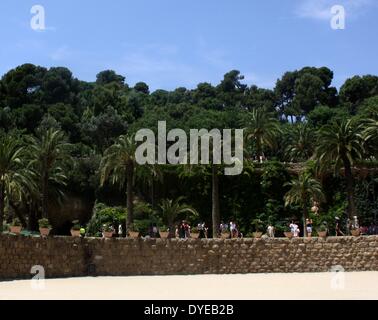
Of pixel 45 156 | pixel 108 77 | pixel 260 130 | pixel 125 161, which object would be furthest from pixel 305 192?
pixel 108 77

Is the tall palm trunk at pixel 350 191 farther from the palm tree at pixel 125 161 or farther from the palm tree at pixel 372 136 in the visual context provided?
the palm tree at pixel 125 161

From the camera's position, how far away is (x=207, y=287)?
942 inches

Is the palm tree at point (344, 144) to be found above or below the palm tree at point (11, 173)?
above

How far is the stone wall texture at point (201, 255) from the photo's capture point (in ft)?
94.0

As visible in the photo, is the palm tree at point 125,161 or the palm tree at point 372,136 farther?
the palm tree at point 372,136

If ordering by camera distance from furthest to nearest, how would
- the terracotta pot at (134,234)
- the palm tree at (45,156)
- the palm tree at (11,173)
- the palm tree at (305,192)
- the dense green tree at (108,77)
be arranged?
the dense green tree at (108,77) < the palm tree at (45,156) < the palm tree at (305,192) < the palm tree at (11,173) < the terracotta pot at (134,234)

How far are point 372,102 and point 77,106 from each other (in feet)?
121

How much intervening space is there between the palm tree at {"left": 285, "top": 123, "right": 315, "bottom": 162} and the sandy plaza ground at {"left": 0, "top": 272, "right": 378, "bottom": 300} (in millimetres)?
31395

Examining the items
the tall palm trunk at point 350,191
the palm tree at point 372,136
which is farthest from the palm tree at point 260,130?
the tall palm trunk at point 350,191

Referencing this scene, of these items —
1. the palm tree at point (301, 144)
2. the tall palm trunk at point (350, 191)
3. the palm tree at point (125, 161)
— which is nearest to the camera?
the tall palm trunk at point (350, 191)

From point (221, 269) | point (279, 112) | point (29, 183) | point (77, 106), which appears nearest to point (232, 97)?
point (279, 112)

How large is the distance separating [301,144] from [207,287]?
128 ft

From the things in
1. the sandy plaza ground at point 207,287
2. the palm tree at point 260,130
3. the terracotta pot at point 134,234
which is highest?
the palm tree at point 260,130

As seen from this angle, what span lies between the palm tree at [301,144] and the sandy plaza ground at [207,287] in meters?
31.4
